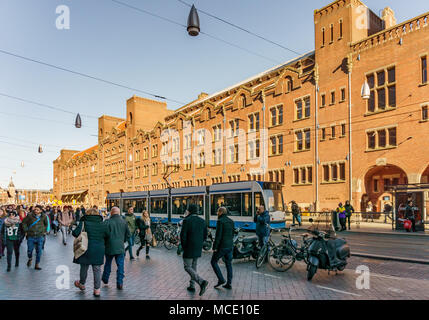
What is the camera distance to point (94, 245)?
7.14 m

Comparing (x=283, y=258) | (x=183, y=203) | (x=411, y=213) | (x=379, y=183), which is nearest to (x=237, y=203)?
(x=183, y=203)

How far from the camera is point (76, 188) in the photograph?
94.2 metres

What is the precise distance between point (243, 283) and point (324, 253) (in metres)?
2.03

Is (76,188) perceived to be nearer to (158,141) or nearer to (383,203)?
(158,141)

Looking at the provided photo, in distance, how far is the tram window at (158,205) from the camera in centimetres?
2836

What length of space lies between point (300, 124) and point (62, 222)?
75.9ft

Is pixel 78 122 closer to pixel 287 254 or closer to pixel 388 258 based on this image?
pixel 287 254

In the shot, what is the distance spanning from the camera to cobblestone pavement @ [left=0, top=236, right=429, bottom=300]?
7.01 meters

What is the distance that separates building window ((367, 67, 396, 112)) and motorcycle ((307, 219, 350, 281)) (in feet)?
71.2

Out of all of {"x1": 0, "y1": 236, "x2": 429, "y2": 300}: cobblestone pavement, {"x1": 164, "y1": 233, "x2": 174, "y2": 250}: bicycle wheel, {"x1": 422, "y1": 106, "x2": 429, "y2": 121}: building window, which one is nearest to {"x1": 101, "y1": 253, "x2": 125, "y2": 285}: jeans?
{"x1": 0, "y1": 236, "x2": 429, "y2": 300}: cobblestone pavement

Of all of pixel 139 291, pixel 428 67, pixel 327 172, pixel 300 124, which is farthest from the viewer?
pixel 300 124

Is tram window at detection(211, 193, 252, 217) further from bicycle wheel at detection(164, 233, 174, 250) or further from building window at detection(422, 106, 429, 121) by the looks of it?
building window at detection(422, 106, 429, 121)

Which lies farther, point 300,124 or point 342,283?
point 300,124
